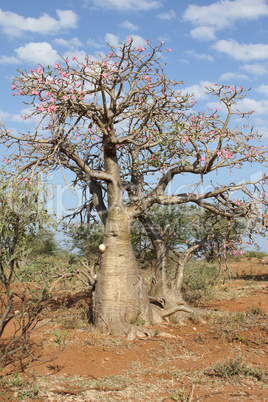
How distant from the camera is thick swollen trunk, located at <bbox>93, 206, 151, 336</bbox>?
260 inches

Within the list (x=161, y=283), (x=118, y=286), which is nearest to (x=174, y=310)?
(x=161, y=283)

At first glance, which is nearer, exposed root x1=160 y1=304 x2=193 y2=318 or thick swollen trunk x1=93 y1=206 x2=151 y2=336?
thick swollen trunk x1=93 y1=206 x2=151 y2=336

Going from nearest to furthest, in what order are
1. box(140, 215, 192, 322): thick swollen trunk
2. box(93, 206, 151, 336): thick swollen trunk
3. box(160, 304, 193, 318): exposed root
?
1. box(93, 206, 151, 336): thick swollen trunk
2. box(160, 304, 193, 318): exposed root
3. box(140, 215, 192, 322): thick swollen trunk

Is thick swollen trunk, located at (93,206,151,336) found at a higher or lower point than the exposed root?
higher

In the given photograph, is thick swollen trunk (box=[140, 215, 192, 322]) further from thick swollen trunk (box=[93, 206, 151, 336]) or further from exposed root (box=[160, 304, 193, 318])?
thick swollen trunk (box=[93, 206, 151, 336])

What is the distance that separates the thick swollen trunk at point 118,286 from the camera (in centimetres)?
661

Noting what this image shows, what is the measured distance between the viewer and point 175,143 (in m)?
7.69

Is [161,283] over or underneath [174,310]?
over

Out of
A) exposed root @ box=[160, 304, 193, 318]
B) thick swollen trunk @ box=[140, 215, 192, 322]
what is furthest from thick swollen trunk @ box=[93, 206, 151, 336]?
thick swollen trunk @ box=[140, 215, 192, 322]

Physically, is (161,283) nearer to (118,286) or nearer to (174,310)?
(174,310)

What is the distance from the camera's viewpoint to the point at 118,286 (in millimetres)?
6699

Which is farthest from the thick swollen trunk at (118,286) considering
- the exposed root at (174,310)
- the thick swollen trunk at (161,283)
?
the thick swollen trunk at (161,283)

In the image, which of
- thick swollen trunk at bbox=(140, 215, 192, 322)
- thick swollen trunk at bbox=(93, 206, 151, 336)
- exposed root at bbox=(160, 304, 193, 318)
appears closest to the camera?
thick swollen trunk at bbox=(93, 206, 151, 336)

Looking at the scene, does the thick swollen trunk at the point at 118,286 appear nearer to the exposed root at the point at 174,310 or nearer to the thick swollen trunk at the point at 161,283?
the exposed root at the point at 174,310
